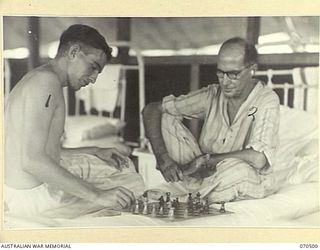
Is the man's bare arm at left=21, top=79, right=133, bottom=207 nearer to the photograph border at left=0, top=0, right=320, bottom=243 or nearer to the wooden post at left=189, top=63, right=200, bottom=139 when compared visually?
the photograph border at left=0, top=0, right=320, bottom=243

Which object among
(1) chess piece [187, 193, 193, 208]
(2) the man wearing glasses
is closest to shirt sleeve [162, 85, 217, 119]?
(2) the man wearing glasses

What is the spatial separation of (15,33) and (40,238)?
0.26 m

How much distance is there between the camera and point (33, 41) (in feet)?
2.36

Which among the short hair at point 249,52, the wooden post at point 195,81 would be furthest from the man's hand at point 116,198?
the short hair at point 249,52

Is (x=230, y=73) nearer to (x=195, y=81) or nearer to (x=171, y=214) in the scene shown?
(x=195, y=81)

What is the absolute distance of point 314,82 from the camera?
2.40 feet

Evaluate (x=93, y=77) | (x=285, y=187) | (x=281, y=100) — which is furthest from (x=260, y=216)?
(x=93, y=77)

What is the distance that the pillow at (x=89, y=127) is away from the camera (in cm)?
72

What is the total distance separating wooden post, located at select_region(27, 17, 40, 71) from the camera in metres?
0.72

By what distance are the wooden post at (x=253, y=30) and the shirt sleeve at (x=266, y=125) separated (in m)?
0.07

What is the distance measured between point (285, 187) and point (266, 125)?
0.28 feet

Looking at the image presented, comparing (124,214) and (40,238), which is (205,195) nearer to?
(124,214)

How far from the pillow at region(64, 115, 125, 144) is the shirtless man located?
0.04ft
